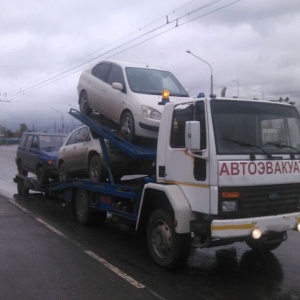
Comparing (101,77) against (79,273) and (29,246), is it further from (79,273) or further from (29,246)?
(79,273)

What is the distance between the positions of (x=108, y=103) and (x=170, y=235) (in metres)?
3.70

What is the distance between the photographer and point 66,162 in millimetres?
10766

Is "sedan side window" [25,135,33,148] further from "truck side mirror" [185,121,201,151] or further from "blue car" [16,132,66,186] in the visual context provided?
"truck side mirror" [185,121,201,151]

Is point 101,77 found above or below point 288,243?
above

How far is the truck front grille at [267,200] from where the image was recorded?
545 centimetres

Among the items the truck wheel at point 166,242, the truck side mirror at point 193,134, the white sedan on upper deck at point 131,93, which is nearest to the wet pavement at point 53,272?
the truck wheel at point 166,242

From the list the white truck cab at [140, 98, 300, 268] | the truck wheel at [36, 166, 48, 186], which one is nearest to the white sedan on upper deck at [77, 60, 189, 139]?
the white truck cab at [140, 98, 300, 268]

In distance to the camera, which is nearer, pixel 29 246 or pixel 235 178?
pixel 235 178

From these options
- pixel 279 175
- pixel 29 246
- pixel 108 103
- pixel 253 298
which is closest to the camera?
pixel 253 298

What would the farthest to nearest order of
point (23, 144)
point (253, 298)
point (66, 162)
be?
1. point (23, 144)
2. point (66, 162)
3. point (253, 298)

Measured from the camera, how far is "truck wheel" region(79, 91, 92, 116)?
9.76 metres

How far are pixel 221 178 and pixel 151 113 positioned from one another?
263cm

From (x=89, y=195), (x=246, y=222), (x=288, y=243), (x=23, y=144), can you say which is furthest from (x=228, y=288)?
(x=23, y=144)

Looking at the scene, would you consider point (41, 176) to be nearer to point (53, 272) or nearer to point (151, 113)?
point (151, 113)
